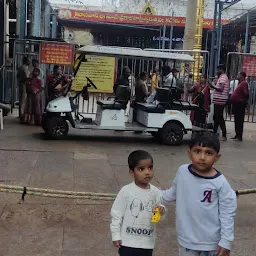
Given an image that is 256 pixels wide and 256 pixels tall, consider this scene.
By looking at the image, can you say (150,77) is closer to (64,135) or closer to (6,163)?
(64,135)

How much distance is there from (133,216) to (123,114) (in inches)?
272

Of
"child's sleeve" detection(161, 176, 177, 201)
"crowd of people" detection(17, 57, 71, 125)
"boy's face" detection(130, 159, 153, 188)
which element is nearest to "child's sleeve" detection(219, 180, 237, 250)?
"child's sleeve" detection(161, 176, 177, 201)

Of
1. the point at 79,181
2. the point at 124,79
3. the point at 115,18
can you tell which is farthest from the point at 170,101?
the point at 115,18

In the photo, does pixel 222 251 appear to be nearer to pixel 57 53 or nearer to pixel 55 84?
pixel 55 84

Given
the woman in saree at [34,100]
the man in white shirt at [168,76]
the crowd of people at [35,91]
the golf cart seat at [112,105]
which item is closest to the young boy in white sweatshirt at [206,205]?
the golf cart seat at [112,105]

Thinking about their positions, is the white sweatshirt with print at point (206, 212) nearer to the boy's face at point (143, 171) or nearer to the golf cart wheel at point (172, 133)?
the boy's face at point (143, 171)

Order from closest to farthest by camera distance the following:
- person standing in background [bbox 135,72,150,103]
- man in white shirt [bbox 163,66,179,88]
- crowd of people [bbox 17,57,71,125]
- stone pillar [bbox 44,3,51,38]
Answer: man in white shirt [bbox 163,66,179,88]
person standing in background [bbox 135,72,150,103]
crowd of people [bbox 17,57,71,125]
stone pillar [bbox 44,3,51,38]

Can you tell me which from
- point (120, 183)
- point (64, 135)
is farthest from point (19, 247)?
point (64, 135)

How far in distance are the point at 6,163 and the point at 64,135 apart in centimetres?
250

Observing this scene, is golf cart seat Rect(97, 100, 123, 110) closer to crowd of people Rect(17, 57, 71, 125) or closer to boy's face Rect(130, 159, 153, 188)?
crowd of people Rect(17, 57, 71, 125)

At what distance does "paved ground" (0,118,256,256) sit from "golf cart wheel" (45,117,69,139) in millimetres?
221

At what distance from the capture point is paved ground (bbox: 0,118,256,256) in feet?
14.3

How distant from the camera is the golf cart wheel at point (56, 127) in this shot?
380 inches

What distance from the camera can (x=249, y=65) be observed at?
1198 cm
